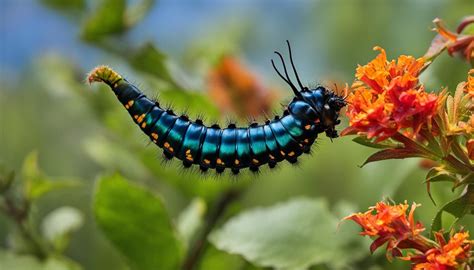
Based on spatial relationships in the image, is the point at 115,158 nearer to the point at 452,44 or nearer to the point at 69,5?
the point at 69,5

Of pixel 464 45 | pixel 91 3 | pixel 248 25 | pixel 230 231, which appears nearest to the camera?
pixel 464 45

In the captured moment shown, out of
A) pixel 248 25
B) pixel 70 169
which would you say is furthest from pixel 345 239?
pixel 248 25

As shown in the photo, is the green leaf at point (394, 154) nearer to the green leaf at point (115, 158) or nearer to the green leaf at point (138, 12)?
the green leaf at point (138, 12)

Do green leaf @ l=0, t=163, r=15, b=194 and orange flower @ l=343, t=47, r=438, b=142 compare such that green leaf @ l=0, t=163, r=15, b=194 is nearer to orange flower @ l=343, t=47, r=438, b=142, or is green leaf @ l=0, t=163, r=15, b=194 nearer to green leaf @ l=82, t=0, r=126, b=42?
green leaf @ l=82, t=0, r=126, b=42

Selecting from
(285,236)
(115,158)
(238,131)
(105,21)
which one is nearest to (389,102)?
(238,131)

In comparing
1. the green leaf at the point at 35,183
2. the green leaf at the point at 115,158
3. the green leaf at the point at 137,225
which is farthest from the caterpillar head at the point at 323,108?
the green leaf at the point at 115,158

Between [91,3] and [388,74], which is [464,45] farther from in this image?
[91,3]

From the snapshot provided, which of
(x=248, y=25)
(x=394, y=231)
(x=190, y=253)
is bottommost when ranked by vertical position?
(x=394, y=231)

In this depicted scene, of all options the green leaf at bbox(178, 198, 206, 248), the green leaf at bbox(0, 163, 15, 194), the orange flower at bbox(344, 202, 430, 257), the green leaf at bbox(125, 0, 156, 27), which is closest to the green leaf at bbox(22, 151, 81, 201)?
the green leaf at bbox(0, 163, 15, 194)
